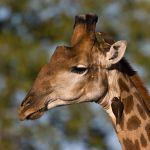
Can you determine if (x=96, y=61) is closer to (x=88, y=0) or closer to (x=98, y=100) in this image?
Result: (x=98, y=100)

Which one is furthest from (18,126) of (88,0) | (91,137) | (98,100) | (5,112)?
(98,100)

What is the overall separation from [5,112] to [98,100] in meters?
17.1

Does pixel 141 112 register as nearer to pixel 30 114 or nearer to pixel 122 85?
pixel 122 85

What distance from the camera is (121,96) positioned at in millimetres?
10406

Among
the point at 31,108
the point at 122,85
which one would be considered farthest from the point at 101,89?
the point at 31,108

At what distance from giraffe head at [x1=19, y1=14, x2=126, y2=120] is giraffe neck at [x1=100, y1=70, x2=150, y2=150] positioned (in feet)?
0.36

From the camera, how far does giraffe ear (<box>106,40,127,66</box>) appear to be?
10.3 metres

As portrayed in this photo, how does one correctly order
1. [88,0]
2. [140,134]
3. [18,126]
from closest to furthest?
[140,134] → [18,126] → [88,0]

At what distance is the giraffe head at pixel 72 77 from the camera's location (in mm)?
10353

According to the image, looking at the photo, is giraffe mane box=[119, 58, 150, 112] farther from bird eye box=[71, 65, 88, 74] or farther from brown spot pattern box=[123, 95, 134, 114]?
bird eye box=[71, 65, 88, 74]

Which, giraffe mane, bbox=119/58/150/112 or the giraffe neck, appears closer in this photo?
the giraffe neck

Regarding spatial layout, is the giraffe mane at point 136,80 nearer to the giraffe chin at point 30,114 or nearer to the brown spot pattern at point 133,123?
the brown spot pattern at point 133,123

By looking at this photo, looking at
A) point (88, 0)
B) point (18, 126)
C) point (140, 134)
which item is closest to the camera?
point (140, 134)

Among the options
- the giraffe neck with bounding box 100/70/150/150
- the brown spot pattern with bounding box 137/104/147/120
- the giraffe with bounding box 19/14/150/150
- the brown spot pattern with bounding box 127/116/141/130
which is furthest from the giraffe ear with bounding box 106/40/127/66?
the brown spot pattern with bounding box 127/116/141/130
